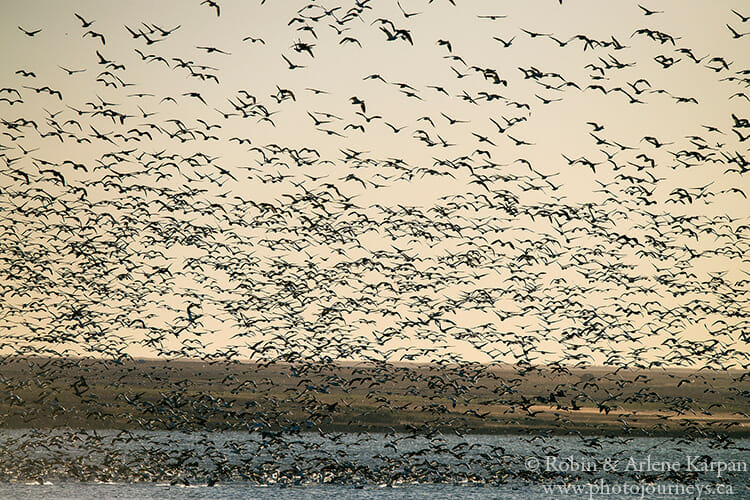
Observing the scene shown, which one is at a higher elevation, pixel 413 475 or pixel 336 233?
pixel 336 233

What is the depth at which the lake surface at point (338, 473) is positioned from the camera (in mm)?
42812

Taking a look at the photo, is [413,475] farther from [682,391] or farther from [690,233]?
[682,391]

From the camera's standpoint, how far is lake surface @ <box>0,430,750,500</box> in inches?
1686

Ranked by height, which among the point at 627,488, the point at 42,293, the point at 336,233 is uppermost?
the point at 336,233

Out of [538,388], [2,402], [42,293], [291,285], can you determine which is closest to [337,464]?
[291,285]

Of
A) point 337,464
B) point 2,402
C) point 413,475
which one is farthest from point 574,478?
point 2,402

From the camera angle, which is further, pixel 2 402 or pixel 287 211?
pixel 2 402

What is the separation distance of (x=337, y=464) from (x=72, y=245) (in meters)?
18.6

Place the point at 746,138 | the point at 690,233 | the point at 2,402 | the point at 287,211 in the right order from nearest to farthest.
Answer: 1. the point at 746,138
2. the point at 287,211
3. the point at 690,233
4. the point at 2,402

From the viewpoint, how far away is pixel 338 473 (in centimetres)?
4778

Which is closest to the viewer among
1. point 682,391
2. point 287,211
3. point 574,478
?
point 287,211

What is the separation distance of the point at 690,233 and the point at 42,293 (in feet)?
117

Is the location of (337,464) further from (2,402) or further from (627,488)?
(2,402)

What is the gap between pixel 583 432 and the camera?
71312mm
